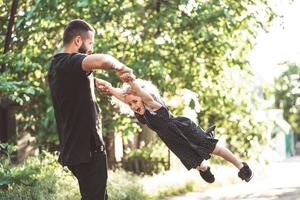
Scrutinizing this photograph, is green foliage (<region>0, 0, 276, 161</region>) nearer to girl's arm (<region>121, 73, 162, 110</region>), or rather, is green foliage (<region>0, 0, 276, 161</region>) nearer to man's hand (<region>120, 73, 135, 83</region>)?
girl's arm (<region>121, 73, 162, 110</region>)

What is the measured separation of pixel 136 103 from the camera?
5.80 meters

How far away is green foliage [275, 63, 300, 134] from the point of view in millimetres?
61438

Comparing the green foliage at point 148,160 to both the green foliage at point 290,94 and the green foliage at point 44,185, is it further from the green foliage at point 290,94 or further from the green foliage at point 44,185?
the green foliage at point 290,94

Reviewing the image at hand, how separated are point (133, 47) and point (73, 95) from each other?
23.7 ft

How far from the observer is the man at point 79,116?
461cm

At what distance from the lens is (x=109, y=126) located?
499 inches

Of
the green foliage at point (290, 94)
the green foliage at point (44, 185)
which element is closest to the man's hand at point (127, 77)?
the green foliage at point (44, 185)

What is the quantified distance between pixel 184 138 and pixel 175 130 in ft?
0.46

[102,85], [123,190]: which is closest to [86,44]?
[102,85]

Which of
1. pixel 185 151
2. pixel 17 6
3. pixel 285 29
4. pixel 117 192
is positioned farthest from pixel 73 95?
pixel 285 29

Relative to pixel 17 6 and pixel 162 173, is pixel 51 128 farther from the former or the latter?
pixel 162 173

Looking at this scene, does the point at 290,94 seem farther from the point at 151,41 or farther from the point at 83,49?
the point at 83,49

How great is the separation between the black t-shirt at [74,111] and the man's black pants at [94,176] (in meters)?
0.08

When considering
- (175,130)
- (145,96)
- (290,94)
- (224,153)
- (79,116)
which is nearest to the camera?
(79,116)
